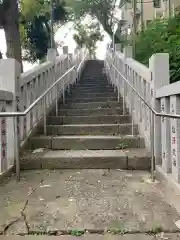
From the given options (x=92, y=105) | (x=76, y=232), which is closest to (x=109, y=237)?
(x=76, y=232)

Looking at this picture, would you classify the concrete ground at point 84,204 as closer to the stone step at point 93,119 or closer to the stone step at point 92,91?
the stone step at point 93,119

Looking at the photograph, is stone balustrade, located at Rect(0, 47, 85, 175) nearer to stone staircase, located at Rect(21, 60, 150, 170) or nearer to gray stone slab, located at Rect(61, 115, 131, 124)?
stone staircase, located at Rect(21, 60, 150, 170)

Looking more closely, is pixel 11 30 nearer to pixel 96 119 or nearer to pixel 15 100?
pixel 96 119

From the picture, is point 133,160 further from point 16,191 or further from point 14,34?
point 14,34

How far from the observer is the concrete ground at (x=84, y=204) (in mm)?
2994

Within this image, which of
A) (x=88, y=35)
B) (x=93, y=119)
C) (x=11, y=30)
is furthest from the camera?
(x=88, y=35)

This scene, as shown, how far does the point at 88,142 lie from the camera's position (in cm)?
552

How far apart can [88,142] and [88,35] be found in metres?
33.2

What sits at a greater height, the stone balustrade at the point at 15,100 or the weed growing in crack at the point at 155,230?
the stone balustrade at the point at 15,100

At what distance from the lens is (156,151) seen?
461 centimetres

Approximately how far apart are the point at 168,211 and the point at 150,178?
44.5 inches

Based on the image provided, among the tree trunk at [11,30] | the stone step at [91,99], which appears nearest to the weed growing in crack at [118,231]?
the stone step at [91,99]

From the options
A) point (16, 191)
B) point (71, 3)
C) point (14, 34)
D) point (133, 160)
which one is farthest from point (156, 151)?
point (71, 3)

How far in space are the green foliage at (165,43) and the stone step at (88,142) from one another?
131 cm
